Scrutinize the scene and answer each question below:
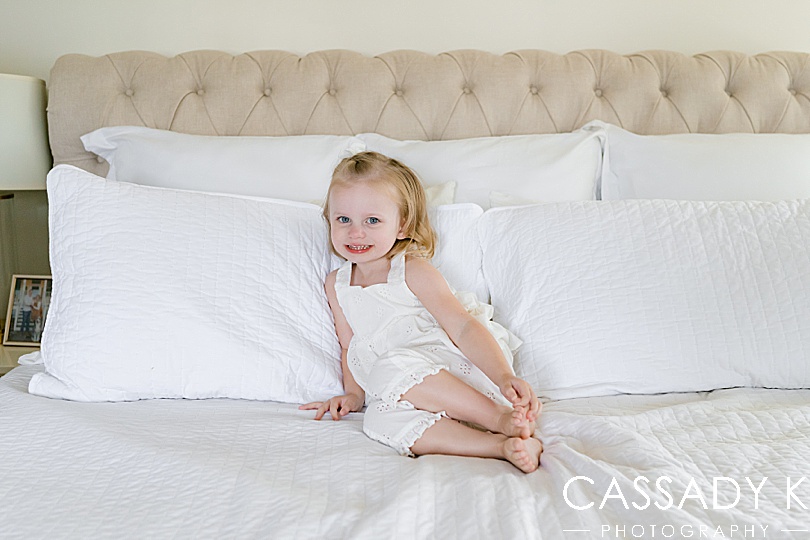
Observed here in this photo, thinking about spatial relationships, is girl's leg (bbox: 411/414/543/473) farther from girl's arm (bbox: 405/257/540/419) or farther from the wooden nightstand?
the wooden nightstand

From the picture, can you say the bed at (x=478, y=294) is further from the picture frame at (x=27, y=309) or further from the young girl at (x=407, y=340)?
the picture frame at (x=27, y=309)

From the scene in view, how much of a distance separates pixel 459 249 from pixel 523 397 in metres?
0.49

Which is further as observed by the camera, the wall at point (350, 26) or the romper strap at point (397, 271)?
the wall at point (350, 26)

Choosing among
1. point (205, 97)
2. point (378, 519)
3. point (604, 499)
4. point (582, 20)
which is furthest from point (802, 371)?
point (205, 97)

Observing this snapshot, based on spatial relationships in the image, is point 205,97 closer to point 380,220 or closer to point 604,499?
point 380,220

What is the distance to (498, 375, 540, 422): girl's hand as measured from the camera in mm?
1166

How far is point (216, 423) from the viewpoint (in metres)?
1.24

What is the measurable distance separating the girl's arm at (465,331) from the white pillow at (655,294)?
0.50 feet

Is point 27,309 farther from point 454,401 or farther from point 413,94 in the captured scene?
point 454,401

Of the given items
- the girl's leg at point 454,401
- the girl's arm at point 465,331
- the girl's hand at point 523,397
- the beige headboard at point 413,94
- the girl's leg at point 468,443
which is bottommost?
the girl's leg at point 468,443

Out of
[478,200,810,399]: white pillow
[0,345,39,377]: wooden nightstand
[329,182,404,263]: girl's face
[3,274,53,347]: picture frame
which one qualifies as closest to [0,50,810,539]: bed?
[478,200,810,399]: white pillow

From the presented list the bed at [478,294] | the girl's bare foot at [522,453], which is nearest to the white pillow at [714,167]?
the bed at [478,294]

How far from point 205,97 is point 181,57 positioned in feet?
0.43

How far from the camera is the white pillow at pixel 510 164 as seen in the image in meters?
1.75
